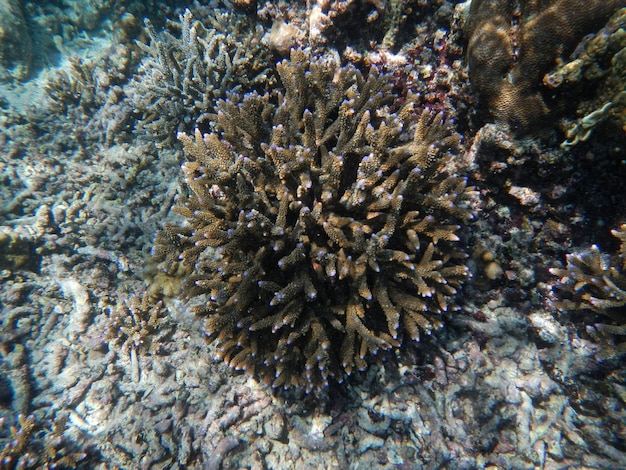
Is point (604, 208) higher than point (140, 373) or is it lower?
higher

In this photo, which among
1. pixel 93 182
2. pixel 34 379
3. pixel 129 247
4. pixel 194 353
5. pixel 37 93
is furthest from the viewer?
pixel 37 93

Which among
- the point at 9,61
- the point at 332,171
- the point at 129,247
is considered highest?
the point at 9,61

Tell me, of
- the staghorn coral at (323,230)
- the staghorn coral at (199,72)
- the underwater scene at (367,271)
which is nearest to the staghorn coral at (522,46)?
the underwater scene at (367,271)

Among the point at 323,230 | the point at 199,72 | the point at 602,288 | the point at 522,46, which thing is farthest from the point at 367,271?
the point at 199,72

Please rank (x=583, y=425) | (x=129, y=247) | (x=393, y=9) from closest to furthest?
(x=583, y=425) → (x=393, y=9) → (x=129, y=247)

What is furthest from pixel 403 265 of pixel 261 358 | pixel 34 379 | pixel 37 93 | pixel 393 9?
pixel 37 93

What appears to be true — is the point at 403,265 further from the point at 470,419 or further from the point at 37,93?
the point at 37,93

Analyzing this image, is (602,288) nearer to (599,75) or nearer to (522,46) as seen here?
(599,75)

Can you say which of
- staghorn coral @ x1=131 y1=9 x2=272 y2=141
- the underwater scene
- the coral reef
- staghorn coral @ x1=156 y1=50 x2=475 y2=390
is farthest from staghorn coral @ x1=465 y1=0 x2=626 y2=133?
the coral reef
